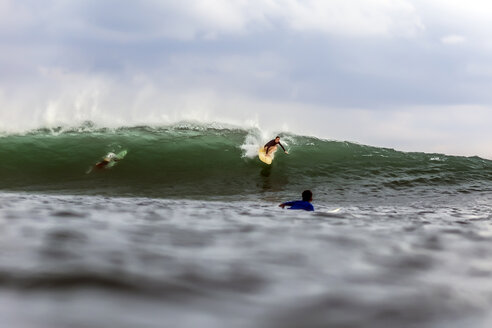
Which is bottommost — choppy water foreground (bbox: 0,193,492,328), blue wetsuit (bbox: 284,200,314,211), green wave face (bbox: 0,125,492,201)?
choppy water foreground (bbox: 0,193,492,328)

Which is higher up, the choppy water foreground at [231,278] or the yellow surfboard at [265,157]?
the yellow surfboard at [265,157]

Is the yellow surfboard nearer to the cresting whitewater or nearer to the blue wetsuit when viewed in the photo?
the blue wetsuit

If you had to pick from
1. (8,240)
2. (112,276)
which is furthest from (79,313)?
(8,240)

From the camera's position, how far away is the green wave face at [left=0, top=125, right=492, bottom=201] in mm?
14922

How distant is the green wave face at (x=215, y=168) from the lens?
14.9 metres

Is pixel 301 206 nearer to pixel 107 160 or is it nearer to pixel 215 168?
pixel 215 168

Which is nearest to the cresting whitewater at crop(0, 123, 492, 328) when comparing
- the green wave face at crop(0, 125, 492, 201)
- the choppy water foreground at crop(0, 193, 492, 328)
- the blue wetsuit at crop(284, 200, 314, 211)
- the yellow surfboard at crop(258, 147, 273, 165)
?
the choppy water foreground at crop(0, 193, 492, 328)

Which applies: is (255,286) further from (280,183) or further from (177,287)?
(280,183)

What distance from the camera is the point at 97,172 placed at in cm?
1653

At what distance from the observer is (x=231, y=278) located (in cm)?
203

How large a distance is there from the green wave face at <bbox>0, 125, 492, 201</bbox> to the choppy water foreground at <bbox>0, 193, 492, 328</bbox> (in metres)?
10.1

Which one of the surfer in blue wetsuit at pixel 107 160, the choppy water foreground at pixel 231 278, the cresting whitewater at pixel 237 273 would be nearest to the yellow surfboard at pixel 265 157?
the surfer in blue wetsuit at pixel 107 160

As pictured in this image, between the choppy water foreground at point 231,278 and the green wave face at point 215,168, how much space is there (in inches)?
396

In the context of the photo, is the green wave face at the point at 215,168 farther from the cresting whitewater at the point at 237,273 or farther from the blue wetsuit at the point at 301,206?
the cresting whitewater at the point at 237,273
